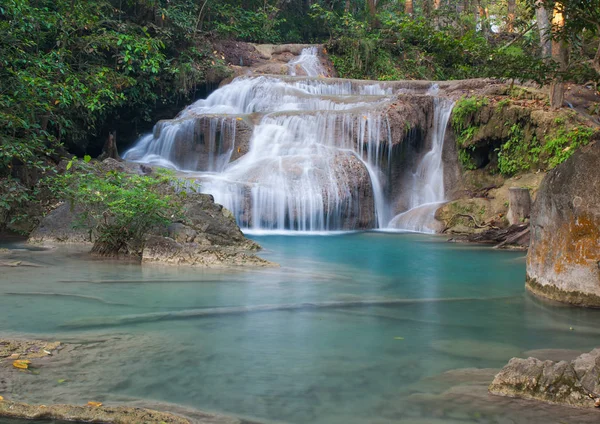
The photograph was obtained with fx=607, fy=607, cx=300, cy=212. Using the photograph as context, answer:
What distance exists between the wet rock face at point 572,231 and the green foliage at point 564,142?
330 inches

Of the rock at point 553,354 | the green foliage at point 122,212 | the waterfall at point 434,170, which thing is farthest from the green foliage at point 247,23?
the rock at point 553,354

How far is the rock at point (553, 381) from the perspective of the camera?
9.78 ft

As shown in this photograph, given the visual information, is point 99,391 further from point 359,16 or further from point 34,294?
point 359,16

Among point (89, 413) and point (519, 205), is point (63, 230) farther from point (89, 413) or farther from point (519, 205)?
point (519, 205)

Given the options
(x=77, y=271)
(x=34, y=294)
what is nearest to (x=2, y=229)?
(x=77, y=271)

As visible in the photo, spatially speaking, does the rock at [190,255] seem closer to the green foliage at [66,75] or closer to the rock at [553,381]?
the green foliage at [66,75]

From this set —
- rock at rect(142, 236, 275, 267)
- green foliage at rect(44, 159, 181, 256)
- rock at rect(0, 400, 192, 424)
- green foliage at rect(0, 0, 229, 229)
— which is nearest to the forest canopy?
green foliage at rect(0, 0, 229, 229)

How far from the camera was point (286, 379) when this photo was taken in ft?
11.3

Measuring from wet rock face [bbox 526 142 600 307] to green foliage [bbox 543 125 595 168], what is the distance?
838 cm

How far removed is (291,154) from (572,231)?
414 inches

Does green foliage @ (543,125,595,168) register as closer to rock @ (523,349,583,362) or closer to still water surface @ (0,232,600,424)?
still water surface @ (0,232,600,424)

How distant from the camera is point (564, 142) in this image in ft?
45.4

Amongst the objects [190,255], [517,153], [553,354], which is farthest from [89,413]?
[517,153]

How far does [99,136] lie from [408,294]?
605 inches
